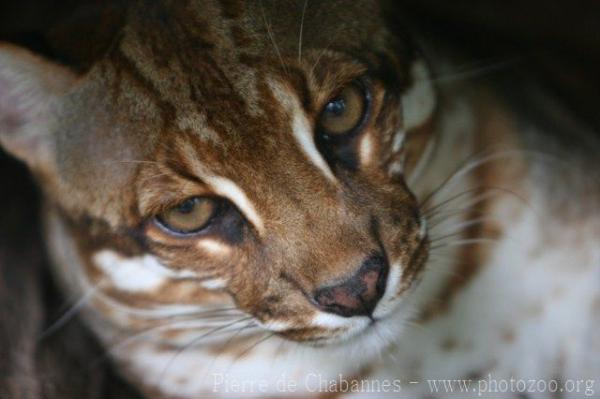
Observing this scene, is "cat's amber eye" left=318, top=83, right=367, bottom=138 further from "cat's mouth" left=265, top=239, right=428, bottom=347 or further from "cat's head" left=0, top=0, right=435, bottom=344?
"cat's mouth" left=265, top=239, right=428, bottom=347

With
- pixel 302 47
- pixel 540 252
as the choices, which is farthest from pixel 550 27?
pixel 302 47

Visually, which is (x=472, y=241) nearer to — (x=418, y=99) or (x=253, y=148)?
(x=418, y=99)

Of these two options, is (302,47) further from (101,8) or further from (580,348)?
(580,348)

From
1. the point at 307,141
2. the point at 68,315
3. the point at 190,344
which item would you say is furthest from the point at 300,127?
the point at 68,315

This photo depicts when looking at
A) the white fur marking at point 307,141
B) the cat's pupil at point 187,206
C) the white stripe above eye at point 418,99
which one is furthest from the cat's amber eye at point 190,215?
the white stripe above eye at point 418,99

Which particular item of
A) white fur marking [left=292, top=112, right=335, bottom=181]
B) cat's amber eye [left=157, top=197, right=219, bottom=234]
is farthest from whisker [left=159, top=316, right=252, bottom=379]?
white fur marking [left=292, top=112, right=335, bottom=181]

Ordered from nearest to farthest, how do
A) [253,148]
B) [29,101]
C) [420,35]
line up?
[253,148]
[29,101]
[420,35]

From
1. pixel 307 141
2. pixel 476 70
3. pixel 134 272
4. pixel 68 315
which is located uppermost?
pixel 307 141
